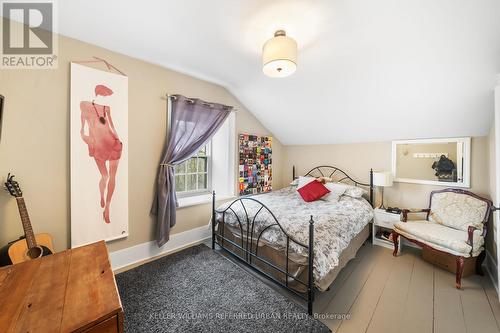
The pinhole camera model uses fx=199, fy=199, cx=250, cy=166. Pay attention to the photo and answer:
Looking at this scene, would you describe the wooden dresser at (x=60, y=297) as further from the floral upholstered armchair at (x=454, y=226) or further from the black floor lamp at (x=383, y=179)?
the black floor lamp at (x=383, y=179)

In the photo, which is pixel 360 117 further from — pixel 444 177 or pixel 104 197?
pixel 104 197

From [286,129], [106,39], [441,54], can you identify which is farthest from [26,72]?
[441,54]

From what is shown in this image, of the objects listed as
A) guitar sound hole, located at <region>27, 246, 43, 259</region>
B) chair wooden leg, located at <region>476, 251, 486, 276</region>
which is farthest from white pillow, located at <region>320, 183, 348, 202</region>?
guitar sound hole, located at <region>27, 246, 43, 259</region>

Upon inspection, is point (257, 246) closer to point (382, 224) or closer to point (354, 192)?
point (354, 192)

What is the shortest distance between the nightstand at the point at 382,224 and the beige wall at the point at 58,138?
10.5 ft

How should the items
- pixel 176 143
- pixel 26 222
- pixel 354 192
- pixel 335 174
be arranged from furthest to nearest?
pixel 335 174 → pixel 354 192 → pixel 176 143 → pixel 26 222

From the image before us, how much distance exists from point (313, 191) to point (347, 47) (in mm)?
2009

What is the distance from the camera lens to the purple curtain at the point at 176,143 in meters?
2.59

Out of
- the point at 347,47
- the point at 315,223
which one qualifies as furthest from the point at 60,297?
the point at 347,47

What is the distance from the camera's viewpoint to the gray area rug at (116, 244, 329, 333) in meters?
1.58

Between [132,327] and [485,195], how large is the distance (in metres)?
4.01

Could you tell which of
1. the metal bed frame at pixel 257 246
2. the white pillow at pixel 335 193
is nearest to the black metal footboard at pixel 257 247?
the metal bed frame at pixel 257 246

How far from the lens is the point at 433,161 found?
2.81 metres

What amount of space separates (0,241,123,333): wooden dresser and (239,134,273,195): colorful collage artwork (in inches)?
104
